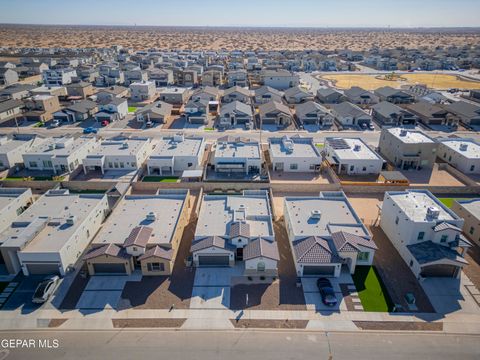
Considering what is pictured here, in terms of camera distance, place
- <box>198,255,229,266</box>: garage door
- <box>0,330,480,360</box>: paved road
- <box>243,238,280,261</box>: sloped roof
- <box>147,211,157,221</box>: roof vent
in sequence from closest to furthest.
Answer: <box>0,330,480,360</box>: paved road → <box>243,238,280,261</box>: sloped roof → <box>198,255,229,266</box>: garage door → <box>147,211,157,221</box>: roof vent

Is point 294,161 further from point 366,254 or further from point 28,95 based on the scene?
point 28,95

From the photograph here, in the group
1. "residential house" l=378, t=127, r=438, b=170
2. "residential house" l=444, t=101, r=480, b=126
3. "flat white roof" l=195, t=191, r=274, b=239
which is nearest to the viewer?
"flat white roof" l=195, t=191, r=274, b=239

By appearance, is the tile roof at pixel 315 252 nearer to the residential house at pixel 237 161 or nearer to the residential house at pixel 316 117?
the residential house at pixel 237 161

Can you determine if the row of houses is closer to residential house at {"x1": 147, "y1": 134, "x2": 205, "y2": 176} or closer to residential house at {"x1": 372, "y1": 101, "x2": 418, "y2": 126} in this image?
residential house at {"x1": 147, "y1": 134, "x2": 205, "y2": 176}

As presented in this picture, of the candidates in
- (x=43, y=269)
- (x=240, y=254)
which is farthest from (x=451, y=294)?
(x=43, y=269)

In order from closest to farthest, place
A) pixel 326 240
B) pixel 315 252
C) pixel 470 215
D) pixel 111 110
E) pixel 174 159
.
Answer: pixel 315 252, pixel 326 240, pixel 470 215, pixel 174 159, pixel 111 110

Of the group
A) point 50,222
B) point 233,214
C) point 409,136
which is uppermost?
point 409,136

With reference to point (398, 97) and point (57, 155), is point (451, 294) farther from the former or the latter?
point (398, 97)

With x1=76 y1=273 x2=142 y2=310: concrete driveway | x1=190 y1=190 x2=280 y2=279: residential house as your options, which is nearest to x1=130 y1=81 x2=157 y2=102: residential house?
x1=190 y1=190 x2=280 y2=279: residential house
